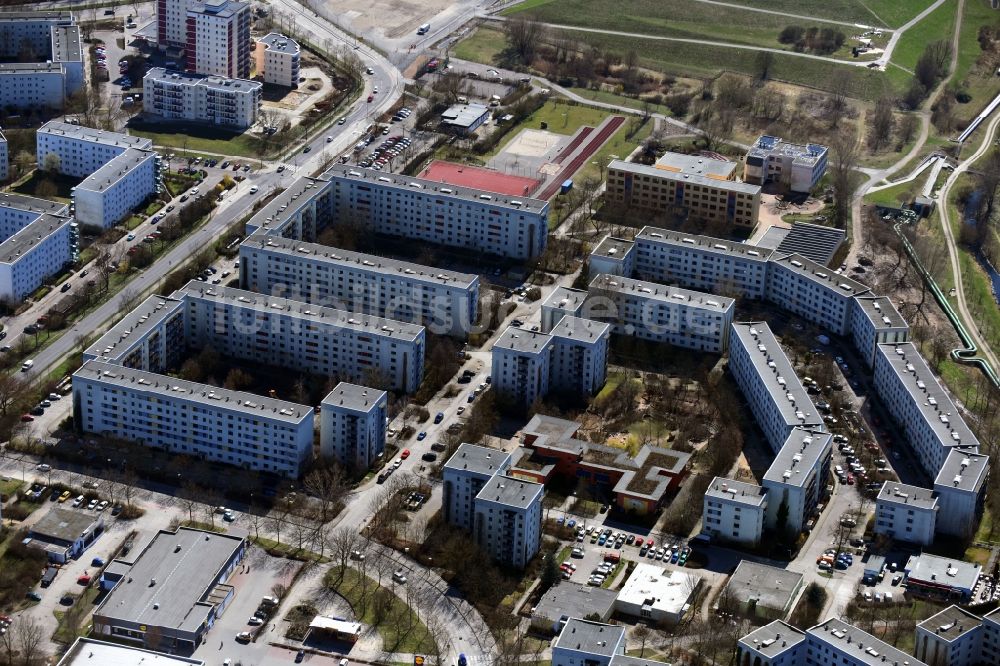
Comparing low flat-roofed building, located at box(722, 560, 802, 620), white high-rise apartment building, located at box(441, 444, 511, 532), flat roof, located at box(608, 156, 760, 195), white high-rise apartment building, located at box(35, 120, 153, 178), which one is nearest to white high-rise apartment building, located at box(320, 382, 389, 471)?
white high-rise apartment building, located at box(441, 444, 511, 532)

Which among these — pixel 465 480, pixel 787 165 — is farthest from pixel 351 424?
pixel 787 165

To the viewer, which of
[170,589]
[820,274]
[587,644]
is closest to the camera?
[587,644]

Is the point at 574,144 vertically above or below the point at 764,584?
above

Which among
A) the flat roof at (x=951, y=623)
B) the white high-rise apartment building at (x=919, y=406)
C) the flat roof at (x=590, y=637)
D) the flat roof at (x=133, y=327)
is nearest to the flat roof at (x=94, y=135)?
the flat roof at (x=133, y=327)

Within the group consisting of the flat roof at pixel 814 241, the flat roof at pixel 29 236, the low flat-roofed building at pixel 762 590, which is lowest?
the low flat-roofed building at pixel 762 590

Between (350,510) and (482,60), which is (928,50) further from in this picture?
(350,510)

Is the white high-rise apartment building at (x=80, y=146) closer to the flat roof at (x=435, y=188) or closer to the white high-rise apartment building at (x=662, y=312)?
the flat roof at (x=435, y=188)

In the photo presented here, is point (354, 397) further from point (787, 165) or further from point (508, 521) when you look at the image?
point (787, 165)
